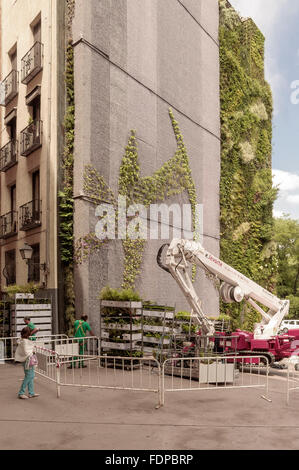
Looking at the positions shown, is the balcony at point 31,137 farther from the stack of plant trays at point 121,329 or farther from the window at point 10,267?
the stack of plant trays at point 121,329

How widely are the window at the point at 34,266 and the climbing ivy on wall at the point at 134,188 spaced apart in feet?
8.29

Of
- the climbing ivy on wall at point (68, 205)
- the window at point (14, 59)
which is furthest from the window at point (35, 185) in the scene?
the window at point (14, 59)

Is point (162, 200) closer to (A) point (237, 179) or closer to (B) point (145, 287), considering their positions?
(B) point (145, 287)

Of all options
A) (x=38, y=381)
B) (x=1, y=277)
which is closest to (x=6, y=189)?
(x=1, y=277)

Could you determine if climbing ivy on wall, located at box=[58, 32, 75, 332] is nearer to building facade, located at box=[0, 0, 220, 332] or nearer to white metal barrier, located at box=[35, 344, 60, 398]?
building facade, located at box=[0, 0, 220, 332]

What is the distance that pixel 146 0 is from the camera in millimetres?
22781

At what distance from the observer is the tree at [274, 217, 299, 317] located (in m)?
47.2

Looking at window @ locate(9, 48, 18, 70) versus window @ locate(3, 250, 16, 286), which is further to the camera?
window @ locate(9, 48, 18, 70)

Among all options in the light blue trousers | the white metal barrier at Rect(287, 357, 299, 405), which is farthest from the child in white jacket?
the white metal barrier at Rect(287, 357, 299, 405)

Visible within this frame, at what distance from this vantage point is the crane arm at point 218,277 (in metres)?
15.1

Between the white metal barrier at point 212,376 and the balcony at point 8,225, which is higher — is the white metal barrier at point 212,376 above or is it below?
below

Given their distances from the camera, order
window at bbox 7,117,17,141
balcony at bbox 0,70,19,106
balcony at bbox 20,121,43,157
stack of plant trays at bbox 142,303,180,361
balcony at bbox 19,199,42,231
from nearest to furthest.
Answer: stack of plant trays at bbox 142,303,180,361, balcony at bbox 19,199,42,231, balcony at bbox 20,121,43,157, balcony at bbox 0,70,19,106, window at bbox 7,117,17,141

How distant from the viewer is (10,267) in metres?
23.3

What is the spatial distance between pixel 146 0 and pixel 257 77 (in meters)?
12.1
